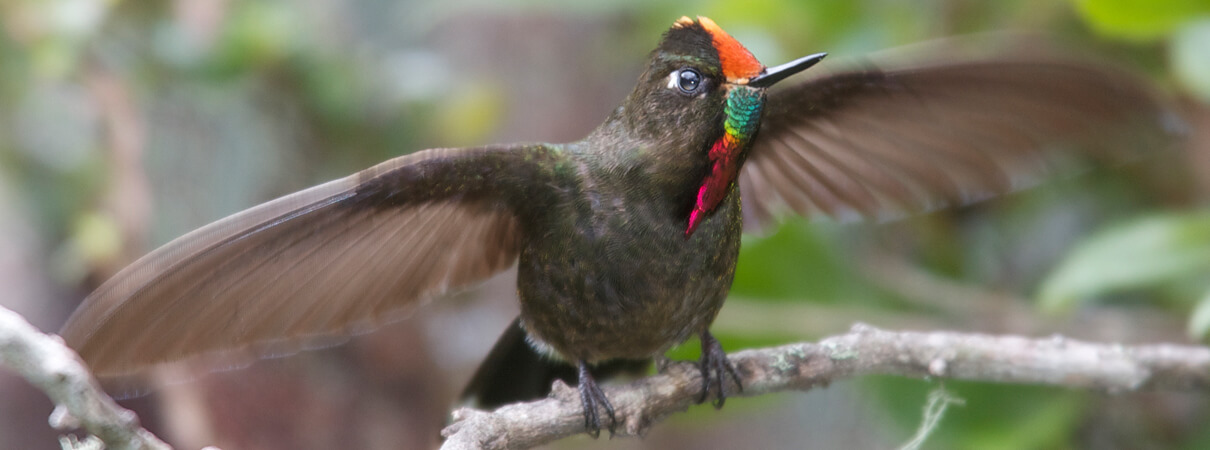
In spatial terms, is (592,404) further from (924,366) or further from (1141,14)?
(1141,14)

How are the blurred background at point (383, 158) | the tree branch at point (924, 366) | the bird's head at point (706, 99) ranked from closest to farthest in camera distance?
the bird's head at point (706, 99)
the tree branch at point (924, 366)
the blurred background at point (383, 158)

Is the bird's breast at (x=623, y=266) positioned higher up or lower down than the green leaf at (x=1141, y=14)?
lower down

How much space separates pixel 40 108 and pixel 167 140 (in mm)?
365

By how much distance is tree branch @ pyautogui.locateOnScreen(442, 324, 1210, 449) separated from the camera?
1.76 meters

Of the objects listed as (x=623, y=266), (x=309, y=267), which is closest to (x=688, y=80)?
(x=623, y=266)

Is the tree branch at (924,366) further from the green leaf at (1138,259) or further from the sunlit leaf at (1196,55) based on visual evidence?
the sunlit leaf at (1196,55)

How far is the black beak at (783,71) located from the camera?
1.45 meters

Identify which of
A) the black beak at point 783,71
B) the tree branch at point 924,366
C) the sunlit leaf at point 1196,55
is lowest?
the tree branch at point 924,366

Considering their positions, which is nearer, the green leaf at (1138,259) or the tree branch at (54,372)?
the tree branch at (54,372)

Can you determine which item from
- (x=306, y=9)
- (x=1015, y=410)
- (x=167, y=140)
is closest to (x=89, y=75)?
(x=167, y=140)

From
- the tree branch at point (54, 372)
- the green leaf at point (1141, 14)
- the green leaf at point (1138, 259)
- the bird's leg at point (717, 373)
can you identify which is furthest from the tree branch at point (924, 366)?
the tree branch at point (54, 372)

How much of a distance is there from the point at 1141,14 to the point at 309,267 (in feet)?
5.70

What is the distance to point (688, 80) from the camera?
1590mm

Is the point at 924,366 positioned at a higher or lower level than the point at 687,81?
lower
